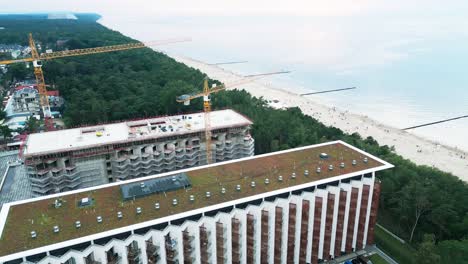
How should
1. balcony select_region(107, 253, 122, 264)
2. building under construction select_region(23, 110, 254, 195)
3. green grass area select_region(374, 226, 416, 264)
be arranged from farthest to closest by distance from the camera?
building under construction select_region(23, 110, 254, 195) < green grass area select_region(374, 226, 416, 264) < balcony select_region(107, 253, 122, 264)

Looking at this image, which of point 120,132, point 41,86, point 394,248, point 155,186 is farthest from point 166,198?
point 41,86

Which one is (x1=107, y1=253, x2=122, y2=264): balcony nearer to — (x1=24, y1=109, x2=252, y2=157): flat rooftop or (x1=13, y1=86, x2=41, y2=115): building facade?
(x1=24, y1=109, x2=252, y2=157): flat rooftop

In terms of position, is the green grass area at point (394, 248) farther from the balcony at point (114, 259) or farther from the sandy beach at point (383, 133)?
the balcony at point (114, 259)

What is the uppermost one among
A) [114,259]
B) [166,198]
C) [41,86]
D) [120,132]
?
[41,86]

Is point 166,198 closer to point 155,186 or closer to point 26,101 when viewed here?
point 155,186

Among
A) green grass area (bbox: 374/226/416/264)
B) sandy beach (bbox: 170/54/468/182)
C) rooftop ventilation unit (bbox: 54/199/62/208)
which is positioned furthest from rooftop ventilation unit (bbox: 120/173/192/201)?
sandy beach (bbox: 170/54/468/182)

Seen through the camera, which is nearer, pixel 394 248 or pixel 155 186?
pixel 155 186
